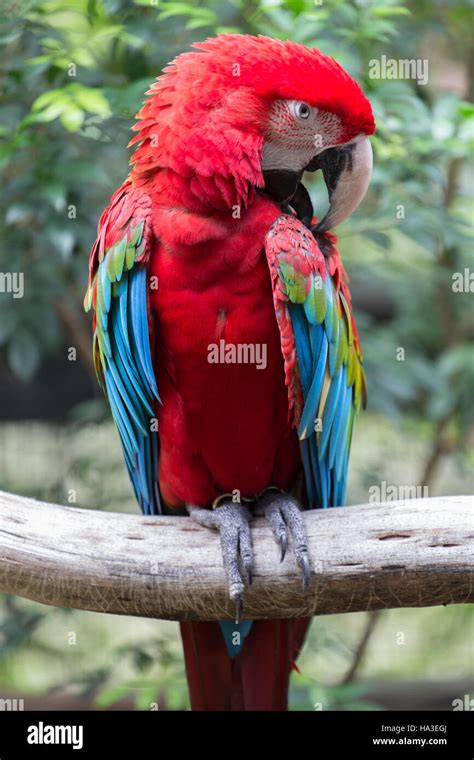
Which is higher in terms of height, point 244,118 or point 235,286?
point 244,118

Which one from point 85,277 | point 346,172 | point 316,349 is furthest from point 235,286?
point 85,277

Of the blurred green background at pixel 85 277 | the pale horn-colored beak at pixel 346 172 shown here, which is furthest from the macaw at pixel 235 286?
the blurred green background at pixel 85 277

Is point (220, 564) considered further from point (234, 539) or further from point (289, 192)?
point (289, 192)

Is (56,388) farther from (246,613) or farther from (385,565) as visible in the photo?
(385,565)

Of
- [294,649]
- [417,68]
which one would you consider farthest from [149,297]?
[417,68]

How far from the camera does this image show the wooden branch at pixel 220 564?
4.52ft

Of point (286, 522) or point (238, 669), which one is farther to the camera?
point (238, 669)

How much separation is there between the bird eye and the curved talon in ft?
2.25

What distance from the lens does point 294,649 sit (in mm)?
1697

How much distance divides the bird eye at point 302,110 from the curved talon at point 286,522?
69cm

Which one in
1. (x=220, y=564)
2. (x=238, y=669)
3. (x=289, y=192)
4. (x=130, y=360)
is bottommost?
(x=238, y=669)

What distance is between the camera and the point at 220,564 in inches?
56.5

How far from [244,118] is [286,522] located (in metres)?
0.71
